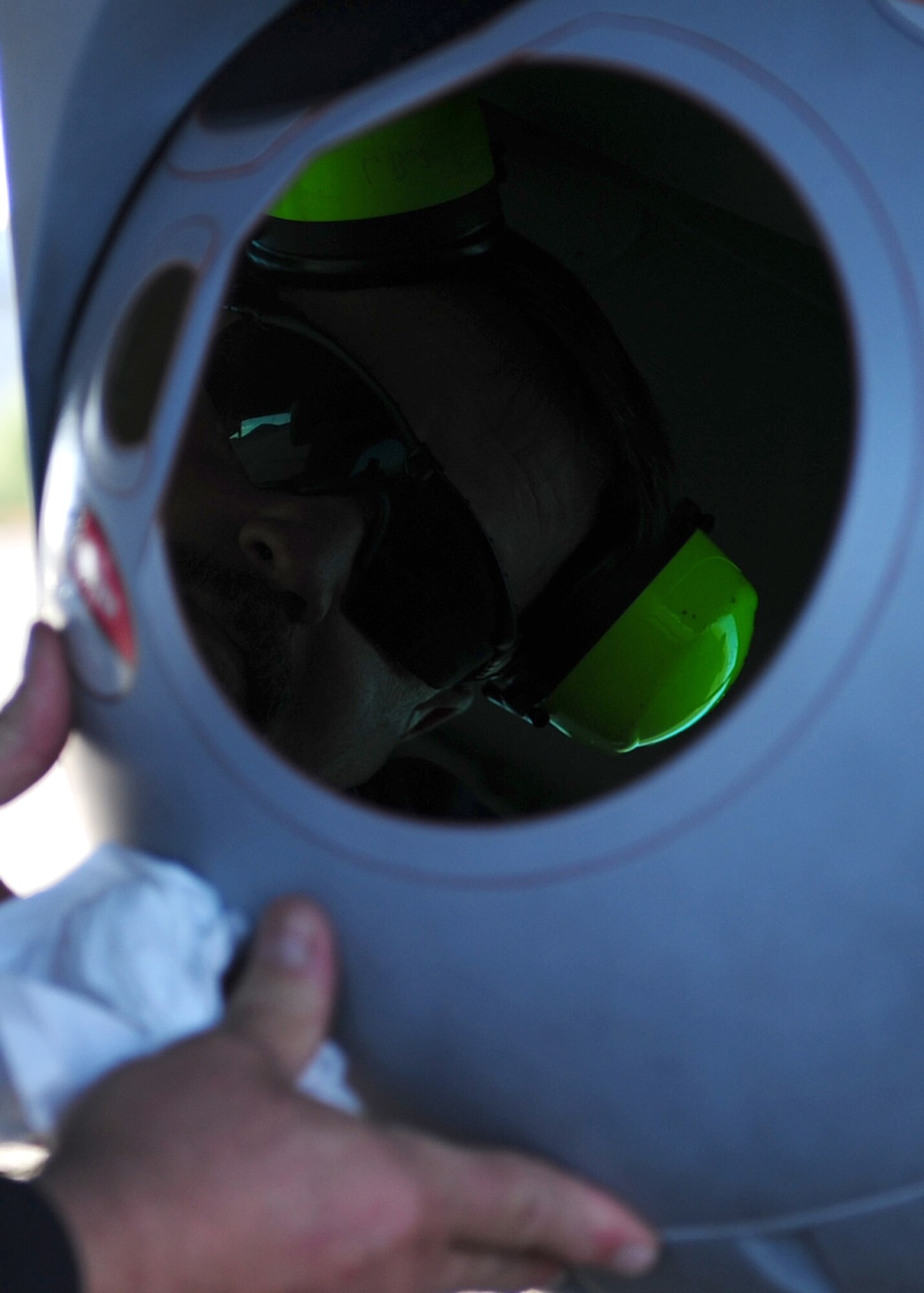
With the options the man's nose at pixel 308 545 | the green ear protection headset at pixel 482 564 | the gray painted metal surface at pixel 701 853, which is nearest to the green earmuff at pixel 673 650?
the green ear protection headset at pixel 482 564

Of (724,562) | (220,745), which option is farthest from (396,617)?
(220,745)

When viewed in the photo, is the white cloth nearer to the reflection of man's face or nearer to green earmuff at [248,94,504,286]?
the reflection of man's face

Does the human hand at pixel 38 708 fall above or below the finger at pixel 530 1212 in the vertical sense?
above

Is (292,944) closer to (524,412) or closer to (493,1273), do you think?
(493,1273)

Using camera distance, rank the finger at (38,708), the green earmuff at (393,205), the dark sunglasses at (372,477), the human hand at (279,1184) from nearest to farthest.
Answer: the human hand at (279,1184) < the finger at (38,708) < the green earmuff at (393,205) < the dark sunglasses at (372,477)

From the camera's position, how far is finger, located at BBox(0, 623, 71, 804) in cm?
49

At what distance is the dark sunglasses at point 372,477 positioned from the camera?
720 mm

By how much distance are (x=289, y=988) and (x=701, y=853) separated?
141mm

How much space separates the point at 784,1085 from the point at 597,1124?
6 centimetres

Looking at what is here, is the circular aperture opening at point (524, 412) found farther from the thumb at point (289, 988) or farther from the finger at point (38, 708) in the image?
the thumb at point (289, 988)

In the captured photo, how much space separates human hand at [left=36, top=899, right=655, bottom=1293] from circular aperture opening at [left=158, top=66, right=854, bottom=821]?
0.73 ft

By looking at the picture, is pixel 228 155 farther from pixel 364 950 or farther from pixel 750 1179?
pixel 750 1179

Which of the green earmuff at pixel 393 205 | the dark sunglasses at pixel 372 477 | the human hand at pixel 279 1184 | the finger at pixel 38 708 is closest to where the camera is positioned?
the human hand at pixel 279 1184

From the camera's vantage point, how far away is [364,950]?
1.36ft
